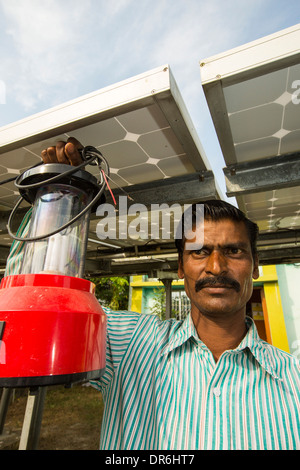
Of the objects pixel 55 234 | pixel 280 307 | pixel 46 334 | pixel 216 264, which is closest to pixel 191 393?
pixel 216 264

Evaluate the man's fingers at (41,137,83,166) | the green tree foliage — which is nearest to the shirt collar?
the man's fingers at (41,137,83,166)

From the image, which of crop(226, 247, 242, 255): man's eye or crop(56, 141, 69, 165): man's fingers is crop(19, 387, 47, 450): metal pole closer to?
crop(226, 247, 242, 255): man's eye

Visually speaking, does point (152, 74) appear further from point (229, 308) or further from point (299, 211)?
point (299, 211)

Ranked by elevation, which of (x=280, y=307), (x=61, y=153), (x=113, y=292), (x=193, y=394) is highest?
(x=113, y=292)

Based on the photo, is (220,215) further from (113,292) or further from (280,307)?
(113,292)

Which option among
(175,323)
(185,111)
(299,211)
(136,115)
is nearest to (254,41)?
(185,111)

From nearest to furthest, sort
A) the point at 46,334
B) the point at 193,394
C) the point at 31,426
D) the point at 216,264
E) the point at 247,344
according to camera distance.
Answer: the point at 46,334 < the point at 193,394 < the point at 247,344 < the point at 216,264 < the point at 31,426

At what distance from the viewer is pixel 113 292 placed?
16.3 m

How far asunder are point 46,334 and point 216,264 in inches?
42.9

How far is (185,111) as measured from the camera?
1519mm

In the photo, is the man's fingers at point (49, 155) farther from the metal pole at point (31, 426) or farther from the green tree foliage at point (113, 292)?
the green tree foliage at point (113, 292)

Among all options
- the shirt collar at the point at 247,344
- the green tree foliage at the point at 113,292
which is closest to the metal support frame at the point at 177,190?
the shirt collar at the point at 247,344

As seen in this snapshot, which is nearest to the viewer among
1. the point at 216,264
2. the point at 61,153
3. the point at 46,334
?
the point at 46,334

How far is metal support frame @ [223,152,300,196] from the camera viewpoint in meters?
1.92
